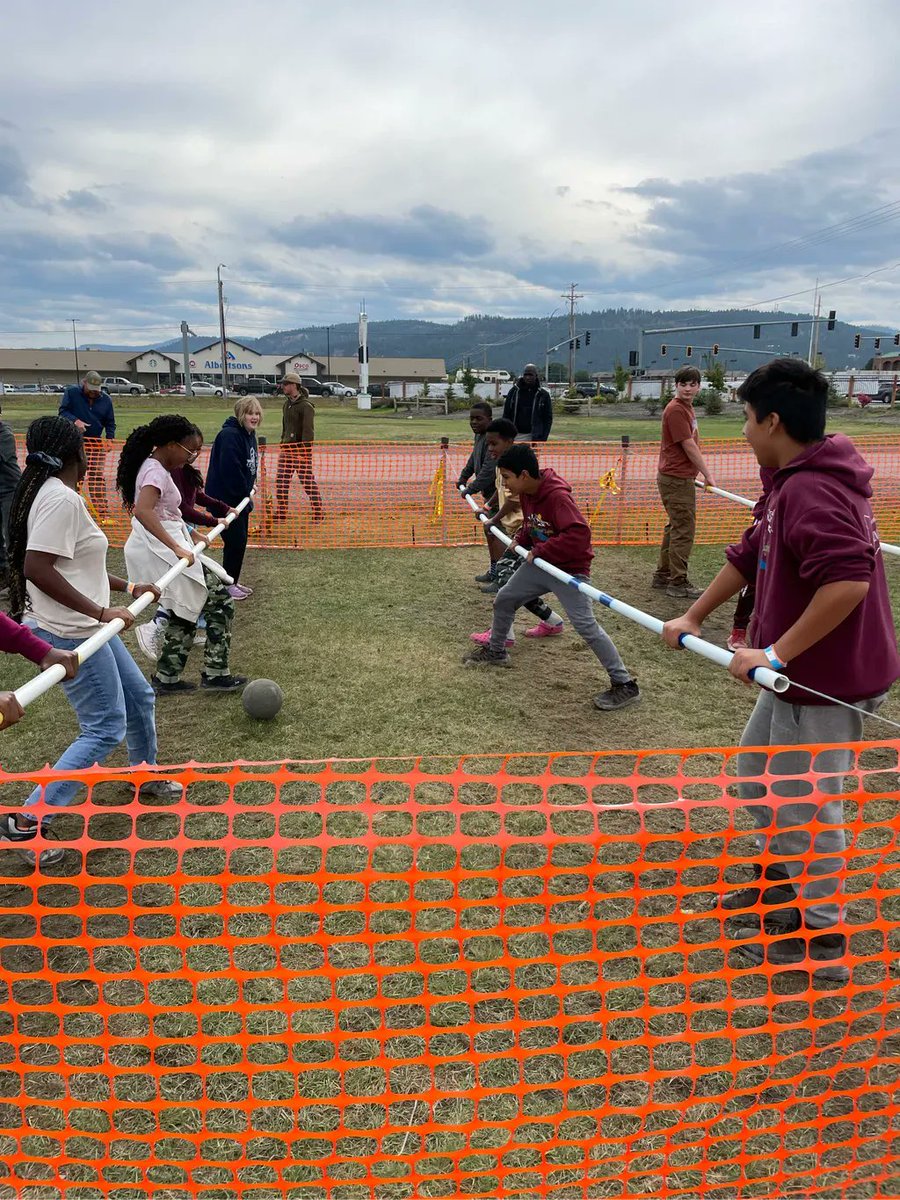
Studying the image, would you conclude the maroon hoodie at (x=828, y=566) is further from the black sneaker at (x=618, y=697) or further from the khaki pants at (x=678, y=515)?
the khaki pants at (x=678, y=515)

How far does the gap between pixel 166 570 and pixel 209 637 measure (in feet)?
2.81

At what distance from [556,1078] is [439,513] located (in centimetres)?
1023

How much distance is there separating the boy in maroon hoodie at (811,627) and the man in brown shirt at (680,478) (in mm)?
4784

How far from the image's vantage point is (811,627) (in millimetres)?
2605

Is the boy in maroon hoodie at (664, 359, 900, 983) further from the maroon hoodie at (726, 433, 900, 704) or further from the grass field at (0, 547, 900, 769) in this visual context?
the grass field at (0, 547, 900, 769)

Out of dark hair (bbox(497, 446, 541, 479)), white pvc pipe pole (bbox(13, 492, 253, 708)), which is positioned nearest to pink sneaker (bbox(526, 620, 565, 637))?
dark hair (bbox(497, 446, 541, 479))


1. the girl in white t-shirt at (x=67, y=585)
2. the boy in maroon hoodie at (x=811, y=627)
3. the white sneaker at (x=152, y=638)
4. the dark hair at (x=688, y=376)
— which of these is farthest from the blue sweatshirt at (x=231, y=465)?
the boy in maroon hoodie at (x=811, y=627)

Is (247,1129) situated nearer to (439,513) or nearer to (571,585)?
(571,585)

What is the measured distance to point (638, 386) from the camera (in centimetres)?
7781

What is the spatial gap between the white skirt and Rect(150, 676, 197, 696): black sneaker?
737mm

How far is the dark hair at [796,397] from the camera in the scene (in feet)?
8.99

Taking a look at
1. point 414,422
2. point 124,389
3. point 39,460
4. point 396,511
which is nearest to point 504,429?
point 39,460

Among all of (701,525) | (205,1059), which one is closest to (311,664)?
(205,1059)

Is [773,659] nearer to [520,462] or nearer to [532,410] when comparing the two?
[520,462]
